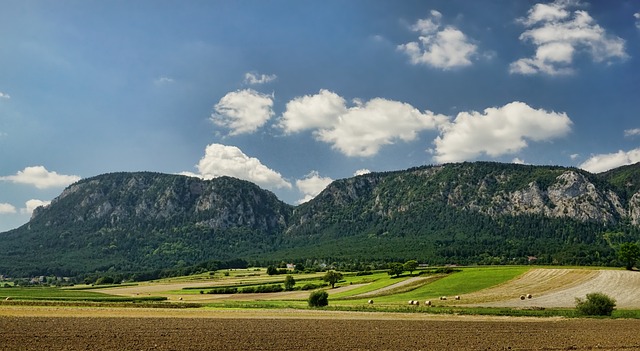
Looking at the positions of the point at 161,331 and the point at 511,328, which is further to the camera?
the point at 511,328

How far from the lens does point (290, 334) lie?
120 ft

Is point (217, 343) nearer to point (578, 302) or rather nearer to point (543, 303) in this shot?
point (578, 302)

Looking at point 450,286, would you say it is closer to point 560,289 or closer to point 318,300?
point 560,289

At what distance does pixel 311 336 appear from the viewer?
35312 millimetres

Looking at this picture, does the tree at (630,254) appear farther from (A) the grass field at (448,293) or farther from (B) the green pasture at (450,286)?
(B) the green pasture at (450,286)

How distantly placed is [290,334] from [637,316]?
4475 centimetres

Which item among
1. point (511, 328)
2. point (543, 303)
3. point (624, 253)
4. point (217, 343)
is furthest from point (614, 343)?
point (624, 253)

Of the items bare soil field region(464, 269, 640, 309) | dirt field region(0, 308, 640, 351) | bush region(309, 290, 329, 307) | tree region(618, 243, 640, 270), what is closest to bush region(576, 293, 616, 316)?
dirt field region(0, 308, 640, 351)

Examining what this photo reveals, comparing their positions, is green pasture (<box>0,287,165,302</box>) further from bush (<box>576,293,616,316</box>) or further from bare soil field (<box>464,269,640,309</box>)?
bush (<box>576,293,616,316</box>)

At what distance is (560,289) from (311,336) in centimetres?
6983

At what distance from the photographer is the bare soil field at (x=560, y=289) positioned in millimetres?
72562

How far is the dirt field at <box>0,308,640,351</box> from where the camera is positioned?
29875mm

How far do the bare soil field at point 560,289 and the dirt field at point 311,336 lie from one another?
91.3 feet

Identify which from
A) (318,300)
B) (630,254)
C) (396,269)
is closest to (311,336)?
(318,300)
